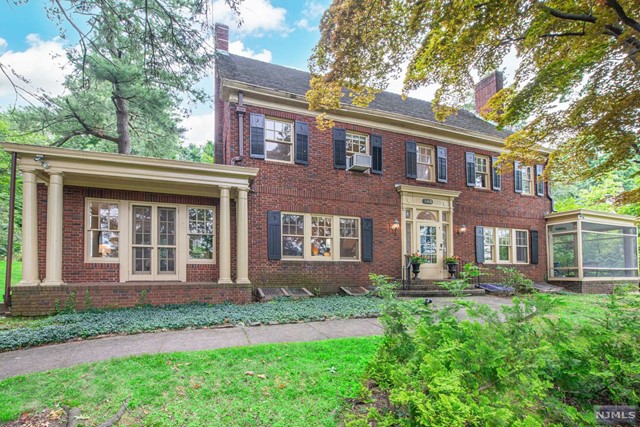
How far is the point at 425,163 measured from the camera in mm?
12000

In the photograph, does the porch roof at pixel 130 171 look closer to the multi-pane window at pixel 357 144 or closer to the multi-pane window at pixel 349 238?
the multi-pane window at pixel 349 238

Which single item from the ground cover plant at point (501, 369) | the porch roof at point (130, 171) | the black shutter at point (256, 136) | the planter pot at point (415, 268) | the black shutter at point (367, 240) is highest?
the black shutter at point (256, 136)

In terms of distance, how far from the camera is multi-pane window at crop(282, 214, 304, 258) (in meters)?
9.66

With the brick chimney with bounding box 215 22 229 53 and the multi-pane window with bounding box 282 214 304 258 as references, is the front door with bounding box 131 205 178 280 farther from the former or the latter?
the brick chimney with bounding box 215 22 229 53

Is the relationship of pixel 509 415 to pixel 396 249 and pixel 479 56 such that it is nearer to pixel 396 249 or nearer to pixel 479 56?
pixel 479 56

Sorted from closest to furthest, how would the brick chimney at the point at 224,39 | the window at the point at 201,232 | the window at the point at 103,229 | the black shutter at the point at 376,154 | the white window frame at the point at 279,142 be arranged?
the window at the point at 103,229 → the window at the point at 201,232 → the white window frame at the point at 279,142 → the black shutter at the point at 376,154 → the brick chimney at the point at 224,39

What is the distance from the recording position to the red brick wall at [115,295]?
21.4 ft

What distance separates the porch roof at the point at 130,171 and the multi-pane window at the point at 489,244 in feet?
31.7

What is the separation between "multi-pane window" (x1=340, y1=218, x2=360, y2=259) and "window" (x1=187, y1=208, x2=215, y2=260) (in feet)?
13.2

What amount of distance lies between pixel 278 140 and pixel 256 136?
0.75 m

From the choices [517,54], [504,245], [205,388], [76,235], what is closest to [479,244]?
[504,245]

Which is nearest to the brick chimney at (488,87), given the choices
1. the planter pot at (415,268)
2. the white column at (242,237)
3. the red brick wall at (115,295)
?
the planter pot at (415,268)

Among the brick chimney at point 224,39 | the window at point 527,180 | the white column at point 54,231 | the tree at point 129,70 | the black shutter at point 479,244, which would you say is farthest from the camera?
the window at point 527,180

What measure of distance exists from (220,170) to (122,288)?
11.8 ft
